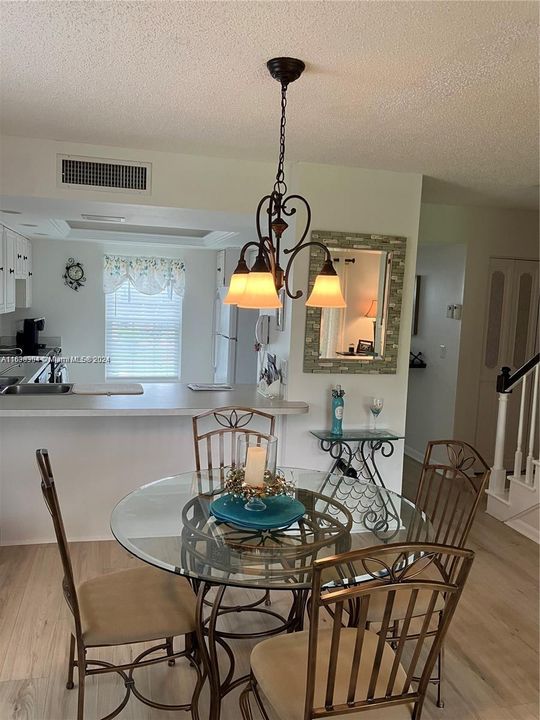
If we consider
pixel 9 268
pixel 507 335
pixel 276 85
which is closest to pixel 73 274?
pixel 9 268

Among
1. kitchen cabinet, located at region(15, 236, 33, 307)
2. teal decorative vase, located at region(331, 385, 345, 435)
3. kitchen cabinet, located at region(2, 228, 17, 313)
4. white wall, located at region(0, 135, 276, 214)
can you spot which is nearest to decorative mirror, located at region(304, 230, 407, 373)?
teal decorative vase, located at region(331, 385, 345, 435)

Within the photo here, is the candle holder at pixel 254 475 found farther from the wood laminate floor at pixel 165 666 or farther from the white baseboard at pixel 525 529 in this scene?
the white baseboard at pixel 525 529

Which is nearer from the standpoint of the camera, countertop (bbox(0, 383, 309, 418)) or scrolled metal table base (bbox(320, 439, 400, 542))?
scrolled metal table base (bbox(320, 439, 400, 542))

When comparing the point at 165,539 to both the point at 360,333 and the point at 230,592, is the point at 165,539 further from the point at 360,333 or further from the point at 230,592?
the point at 360,333

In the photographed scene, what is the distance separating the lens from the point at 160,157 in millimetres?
3400

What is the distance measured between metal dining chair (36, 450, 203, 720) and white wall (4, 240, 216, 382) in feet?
15.6

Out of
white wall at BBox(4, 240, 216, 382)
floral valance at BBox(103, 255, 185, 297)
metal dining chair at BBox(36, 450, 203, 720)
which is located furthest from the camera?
floral valance at BBox(103, 255, 185, 297)

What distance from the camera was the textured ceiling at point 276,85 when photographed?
1.73 m

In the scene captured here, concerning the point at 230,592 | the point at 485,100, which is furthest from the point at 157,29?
the point at 230,592

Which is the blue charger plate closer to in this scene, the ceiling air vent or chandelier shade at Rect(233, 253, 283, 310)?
chandelier shade at Rect(233, 253, 283, 310)

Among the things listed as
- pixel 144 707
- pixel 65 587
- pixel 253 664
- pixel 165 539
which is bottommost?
pixel 144 707

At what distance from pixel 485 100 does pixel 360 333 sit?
1.71 m

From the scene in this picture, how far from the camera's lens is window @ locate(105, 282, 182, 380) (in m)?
6.84

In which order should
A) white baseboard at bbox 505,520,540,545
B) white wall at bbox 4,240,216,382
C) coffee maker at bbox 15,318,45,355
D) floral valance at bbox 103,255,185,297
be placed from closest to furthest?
white baseboard at bbox 505,520,540,545, coffee maker at bbox 15,318,45,355, white wall at bbox 4,240,216,382, floral valance at bbox 103,255,185,297
